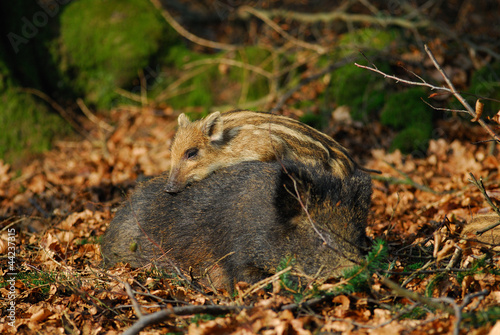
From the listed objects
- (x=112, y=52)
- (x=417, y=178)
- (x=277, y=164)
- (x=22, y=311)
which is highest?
(x=112, y=52)

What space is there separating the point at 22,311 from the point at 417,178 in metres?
5.50

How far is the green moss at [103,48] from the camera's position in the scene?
998 cm

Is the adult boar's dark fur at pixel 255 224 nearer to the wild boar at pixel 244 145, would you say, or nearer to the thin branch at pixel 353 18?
the wild boar at pixel 244 145

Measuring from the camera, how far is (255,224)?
3570mm

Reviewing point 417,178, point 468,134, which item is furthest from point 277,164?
point 468,134

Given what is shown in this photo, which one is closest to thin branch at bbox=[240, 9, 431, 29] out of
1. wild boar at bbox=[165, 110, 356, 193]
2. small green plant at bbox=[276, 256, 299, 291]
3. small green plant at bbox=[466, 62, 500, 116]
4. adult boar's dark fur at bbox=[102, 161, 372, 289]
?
small green plant at bbox=[466, 62, 500, 116]

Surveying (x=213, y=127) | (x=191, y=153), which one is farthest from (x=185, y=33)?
(x=191, y=153)

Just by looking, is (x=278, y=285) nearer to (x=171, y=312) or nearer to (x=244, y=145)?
(x=171, y=312)

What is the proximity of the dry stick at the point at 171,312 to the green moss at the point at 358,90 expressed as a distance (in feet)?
20.3

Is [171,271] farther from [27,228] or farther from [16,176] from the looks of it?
[16,176]

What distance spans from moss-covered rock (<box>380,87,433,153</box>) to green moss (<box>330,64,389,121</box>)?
29cm

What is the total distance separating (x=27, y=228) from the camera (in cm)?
590
